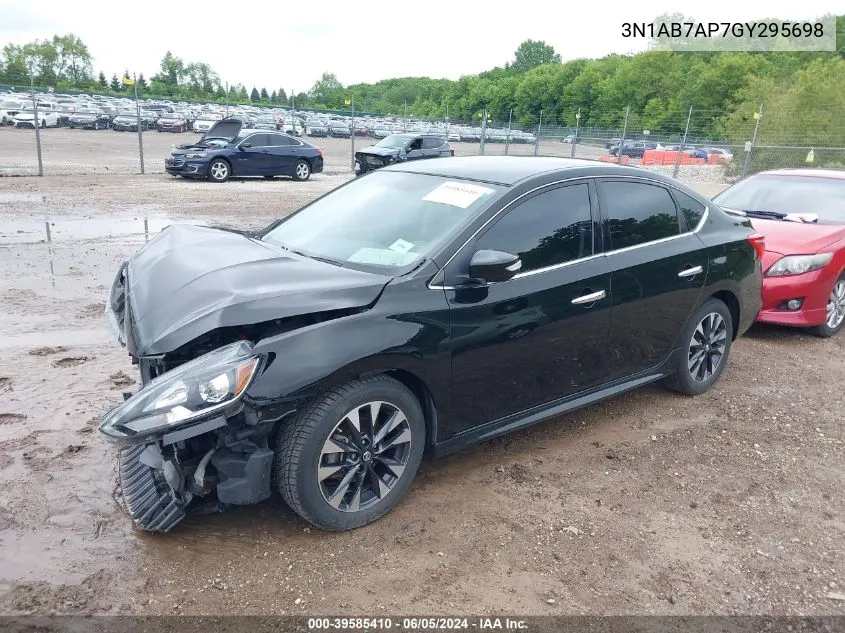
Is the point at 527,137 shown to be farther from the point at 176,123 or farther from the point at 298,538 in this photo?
the point at 298,538

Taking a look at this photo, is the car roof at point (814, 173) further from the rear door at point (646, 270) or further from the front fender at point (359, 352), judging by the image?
the front fender at point (359, 352)

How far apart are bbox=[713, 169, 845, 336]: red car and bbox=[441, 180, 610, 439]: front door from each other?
3.30m

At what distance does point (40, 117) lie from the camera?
129ft

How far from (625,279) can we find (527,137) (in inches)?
1472

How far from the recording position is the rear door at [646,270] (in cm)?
421

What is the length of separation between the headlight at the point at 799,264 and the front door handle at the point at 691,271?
2290 mm

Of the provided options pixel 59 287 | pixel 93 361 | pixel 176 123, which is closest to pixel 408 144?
pixel 59 287

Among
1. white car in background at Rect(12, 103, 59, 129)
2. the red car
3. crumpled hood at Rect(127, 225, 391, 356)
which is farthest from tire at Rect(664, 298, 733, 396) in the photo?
white car in background at Rect(12, 103, 59, 129)

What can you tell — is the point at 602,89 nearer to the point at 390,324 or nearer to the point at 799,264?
the point at 799,264

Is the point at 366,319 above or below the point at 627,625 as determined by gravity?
above

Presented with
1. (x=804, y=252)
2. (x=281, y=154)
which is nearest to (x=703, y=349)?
(x=804, y=252)

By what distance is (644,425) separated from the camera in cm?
464

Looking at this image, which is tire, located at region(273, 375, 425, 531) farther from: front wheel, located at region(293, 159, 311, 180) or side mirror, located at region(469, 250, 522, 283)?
front wheel, located at region(293, 159, 311, 180)

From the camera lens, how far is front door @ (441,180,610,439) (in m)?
3.50
